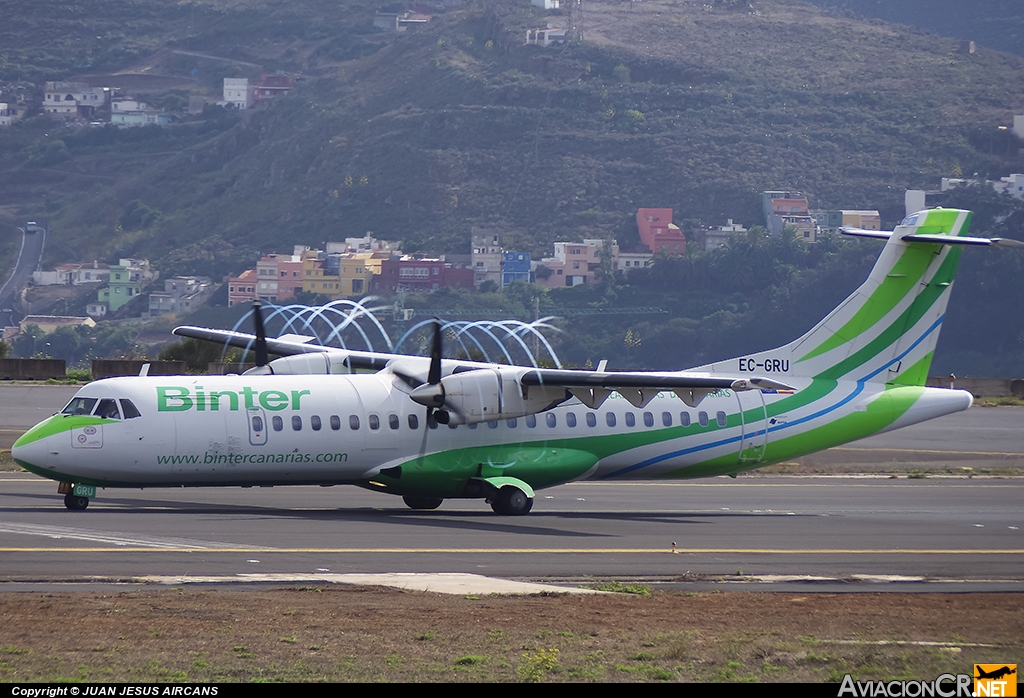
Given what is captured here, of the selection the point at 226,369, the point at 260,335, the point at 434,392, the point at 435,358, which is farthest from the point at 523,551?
the point at 226,369

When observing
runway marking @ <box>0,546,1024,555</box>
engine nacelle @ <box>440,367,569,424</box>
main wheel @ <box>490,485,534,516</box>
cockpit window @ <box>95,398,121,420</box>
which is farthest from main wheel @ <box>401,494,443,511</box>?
runway marking @ <box>0,546,1024,555</box>

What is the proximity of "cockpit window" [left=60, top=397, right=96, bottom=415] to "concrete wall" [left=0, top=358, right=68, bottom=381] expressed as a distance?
94.4 ft

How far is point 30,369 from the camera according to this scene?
50.4m

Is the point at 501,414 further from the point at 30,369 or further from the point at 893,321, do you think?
the point at 30,369

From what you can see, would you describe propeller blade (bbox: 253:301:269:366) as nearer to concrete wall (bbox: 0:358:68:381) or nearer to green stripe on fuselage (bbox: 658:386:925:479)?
green stripe on fuselage (bbox: 658:386:925:479)

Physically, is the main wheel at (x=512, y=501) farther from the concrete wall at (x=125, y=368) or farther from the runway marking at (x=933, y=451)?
the concrete wall at (x=125, y=368)

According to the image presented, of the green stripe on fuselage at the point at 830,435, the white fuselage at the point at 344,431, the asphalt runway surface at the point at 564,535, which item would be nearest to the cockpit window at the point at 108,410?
the white fuselage at the point at 344,431

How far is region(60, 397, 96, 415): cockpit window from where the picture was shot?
2283cm

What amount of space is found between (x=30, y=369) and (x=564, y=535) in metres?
34.6

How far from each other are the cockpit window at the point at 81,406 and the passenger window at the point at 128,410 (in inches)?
20.3

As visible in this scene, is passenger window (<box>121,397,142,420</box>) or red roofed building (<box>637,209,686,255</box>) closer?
passenger window (<box>121,397,142,420</box>)

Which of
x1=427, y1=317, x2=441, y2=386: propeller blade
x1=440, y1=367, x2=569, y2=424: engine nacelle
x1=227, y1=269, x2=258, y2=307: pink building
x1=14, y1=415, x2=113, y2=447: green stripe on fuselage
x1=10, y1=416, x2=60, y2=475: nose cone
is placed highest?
x1=427, y1=317, x2=441, y2=386: propeller blade

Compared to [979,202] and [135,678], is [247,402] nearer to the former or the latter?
[135,678]

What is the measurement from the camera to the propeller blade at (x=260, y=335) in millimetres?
26203
